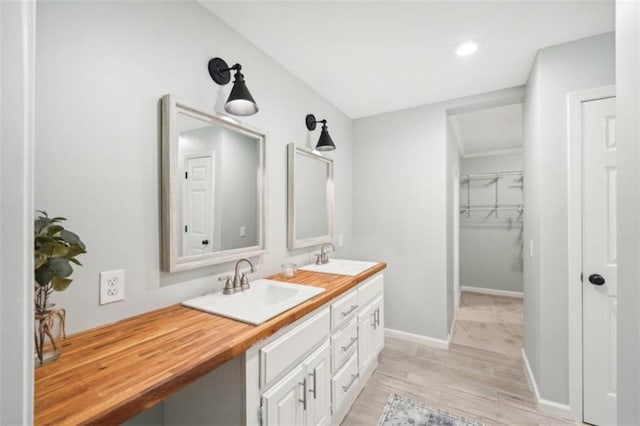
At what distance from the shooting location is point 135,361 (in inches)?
34.3

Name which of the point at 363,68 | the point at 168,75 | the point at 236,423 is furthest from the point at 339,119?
the point at 236,423

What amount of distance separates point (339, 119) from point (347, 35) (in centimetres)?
124

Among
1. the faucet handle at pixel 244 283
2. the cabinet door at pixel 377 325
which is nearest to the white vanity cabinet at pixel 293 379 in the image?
the cabinet door at pixel 377 325

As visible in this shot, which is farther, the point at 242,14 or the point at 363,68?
the point at 363,68

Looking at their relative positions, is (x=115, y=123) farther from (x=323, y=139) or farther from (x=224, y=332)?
(x=323, y=139)

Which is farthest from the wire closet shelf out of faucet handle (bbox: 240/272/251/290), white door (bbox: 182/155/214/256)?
white door (bbox: 182/155/214/256)

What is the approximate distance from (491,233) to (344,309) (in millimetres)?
4045

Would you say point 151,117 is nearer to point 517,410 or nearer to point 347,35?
point 347,35

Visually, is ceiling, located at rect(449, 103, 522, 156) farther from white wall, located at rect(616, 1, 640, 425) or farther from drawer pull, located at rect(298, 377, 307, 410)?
drawer pull, located at rect(298, 377, 307, 410)

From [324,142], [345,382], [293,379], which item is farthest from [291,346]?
[324,142]

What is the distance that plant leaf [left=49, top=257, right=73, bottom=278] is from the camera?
0.78 metres

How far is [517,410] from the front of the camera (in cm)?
192

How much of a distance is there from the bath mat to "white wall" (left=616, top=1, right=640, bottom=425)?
135 centimetres

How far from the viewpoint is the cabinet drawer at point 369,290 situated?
6.55 ft
